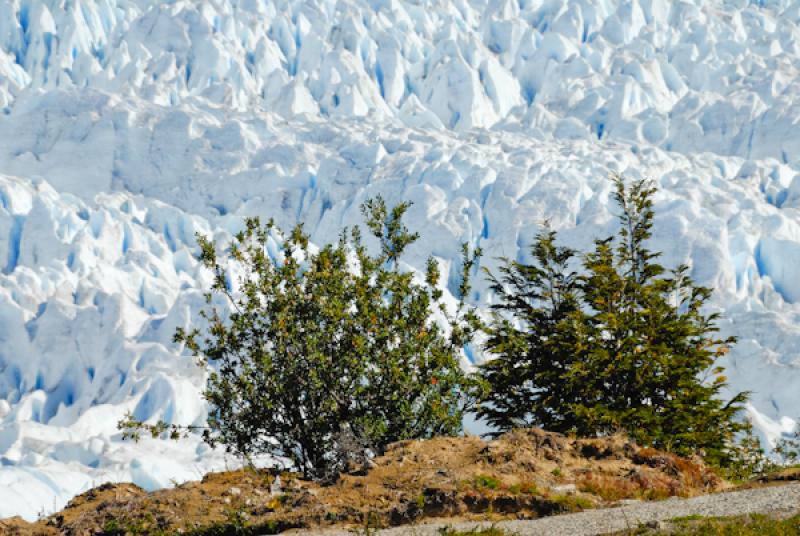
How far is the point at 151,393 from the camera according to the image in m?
61.9

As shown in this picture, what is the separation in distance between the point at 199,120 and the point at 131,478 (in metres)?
62.7

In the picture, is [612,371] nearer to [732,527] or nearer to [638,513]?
[638,513]

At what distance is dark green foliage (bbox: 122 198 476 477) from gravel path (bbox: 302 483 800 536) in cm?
360

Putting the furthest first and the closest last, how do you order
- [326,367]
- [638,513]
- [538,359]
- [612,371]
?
[538,359] → [612,371] → [326,367] → [638,513]

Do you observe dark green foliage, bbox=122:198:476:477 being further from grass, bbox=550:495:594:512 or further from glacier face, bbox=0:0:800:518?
glacier face, bbox=0:0:800:518

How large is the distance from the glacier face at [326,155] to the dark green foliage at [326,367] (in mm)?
30499

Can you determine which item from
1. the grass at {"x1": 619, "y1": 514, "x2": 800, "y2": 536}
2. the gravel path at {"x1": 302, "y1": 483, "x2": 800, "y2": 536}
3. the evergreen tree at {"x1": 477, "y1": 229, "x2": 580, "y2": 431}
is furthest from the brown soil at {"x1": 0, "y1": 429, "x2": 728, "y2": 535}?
the evergreen tree at {"x1": 477, "y1": 229, "x2": 580, "y2": 431}

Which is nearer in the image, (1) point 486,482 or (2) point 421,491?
(2) point 421,491

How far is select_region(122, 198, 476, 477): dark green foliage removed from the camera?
40.9ft

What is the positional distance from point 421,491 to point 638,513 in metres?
2.40

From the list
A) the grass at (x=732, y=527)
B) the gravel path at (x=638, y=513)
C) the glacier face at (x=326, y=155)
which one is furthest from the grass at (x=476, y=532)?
the glacier face at (x=326, y=155)

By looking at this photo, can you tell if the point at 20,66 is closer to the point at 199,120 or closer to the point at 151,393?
the point at 199,120

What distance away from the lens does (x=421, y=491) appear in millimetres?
9617

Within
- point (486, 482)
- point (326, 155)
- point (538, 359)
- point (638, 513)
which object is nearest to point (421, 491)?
point (486, 482)
